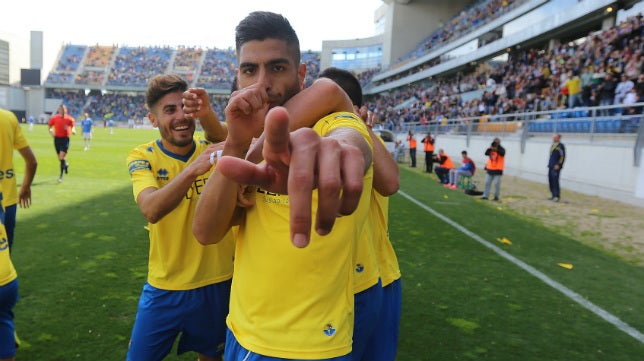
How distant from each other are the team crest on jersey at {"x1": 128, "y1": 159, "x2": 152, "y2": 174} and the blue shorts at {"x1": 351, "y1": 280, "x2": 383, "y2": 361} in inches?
55.4

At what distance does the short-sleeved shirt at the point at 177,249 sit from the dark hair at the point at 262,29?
119cm

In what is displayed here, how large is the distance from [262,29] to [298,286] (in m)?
0.87

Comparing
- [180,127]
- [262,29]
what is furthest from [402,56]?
[262,29]

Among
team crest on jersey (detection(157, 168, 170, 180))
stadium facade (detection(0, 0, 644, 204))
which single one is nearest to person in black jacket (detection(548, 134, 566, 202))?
stadium facade (detection(0, 0, 644, 204))

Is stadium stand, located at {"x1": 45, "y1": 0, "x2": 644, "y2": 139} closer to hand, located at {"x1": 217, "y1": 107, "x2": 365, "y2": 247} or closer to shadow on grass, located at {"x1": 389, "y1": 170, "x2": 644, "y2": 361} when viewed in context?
shadow on grass, located at {"x1": 389, "y1": 170, "x2": 644, "y2": 361}

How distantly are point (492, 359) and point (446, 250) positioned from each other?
11.2ft

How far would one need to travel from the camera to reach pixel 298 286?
1363 millimetres

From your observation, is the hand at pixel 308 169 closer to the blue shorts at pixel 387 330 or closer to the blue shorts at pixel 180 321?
the blue shorts at pixel 387 330

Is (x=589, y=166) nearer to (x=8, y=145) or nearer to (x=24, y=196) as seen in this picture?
(x=24, y=196)

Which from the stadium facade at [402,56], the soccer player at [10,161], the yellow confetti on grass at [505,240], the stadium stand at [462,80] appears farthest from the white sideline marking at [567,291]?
the stadium stand at [462,80]

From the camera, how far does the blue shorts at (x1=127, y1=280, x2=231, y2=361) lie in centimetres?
234

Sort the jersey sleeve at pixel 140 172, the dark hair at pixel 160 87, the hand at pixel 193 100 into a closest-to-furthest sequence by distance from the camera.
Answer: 1. the hand at pixel 193 100
2. the jersey sleeve at pixel 140 172
3. the dark hair at pixel 160 87

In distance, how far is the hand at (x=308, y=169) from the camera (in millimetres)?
799

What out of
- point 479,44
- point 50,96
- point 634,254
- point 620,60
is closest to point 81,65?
point 50,96
